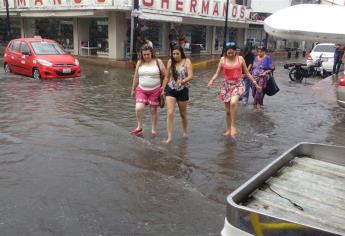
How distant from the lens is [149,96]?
763cm

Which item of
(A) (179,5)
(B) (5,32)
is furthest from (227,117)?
(B) (5,32)

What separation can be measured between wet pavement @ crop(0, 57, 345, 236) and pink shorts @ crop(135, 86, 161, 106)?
666 mm

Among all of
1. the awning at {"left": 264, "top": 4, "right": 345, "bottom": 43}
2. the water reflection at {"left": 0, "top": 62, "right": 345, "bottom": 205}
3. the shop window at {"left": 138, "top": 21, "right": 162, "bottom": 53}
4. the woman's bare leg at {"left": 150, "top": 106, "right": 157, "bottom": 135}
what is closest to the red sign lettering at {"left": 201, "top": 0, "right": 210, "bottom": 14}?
the shop window at {"left": 138, "top": 21, "right": 162, "bottom": 53}

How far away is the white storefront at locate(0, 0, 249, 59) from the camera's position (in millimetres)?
22250

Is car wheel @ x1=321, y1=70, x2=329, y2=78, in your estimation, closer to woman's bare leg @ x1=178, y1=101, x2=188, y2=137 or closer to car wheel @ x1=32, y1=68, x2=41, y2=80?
car wheel @ x1=32, y1=68, x2=41, y2=80

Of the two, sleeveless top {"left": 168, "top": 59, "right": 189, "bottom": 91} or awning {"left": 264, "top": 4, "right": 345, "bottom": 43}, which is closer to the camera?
awning {"left": 264, "top": 4, "right": 345, "bottom": 43}

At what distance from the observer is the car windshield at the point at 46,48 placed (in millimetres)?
15986

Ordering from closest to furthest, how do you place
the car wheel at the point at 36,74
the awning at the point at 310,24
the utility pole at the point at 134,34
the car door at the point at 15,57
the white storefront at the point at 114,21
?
1. the awning at the point at 310,24
2. the car wheel at the point at 36,74
3. the car door at the point at 15,57
4. the utility pole at the point at 134,34
5. the white storefront at the point at 114,21

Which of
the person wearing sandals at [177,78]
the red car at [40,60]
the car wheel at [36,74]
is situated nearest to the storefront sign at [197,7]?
the red car at [40,60]

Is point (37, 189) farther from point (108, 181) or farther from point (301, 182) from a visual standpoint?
point (301, 182)

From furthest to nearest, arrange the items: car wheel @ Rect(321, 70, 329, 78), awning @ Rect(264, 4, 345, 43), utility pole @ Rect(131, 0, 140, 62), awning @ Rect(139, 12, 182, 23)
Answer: awning @ Rect(139, 12, 182, 23)
car wheel @ Rect(321, 70, 329, 78)
utility pole @ Rect(131, 0, 140, 62)
awning @ Rect(264, 4, 345, 43)

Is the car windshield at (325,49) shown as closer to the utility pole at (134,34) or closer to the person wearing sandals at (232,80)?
the utility pole at (134,34)

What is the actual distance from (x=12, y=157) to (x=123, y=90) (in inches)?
288

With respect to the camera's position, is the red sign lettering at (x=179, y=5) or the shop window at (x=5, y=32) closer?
the red sign lettering at (x=179, y=5)
